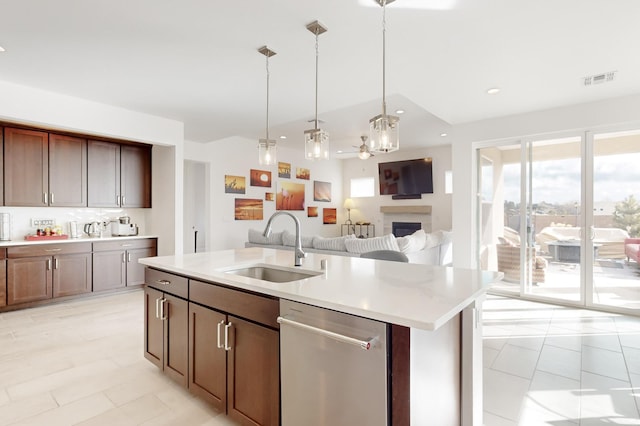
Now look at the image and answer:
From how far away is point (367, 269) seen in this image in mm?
2047

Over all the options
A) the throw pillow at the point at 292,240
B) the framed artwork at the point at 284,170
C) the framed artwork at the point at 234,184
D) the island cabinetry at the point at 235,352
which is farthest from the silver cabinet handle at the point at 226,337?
the framed artwork at the point at 284,170

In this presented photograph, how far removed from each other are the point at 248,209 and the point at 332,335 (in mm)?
6258

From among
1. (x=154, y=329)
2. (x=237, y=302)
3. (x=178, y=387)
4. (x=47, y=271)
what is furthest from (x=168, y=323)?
(x=47, y=271)

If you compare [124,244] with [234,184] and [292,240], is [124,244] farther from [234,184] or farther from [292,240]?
[234,184]

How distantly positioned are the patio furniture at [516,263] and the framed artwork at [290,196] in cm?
482

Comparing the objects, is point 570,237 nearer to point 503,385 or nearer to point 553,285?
point 553,285

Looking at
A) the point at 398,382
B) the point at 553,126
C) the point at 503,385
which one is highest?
the point at 553,126

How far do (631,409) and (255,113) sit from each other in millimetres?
4561

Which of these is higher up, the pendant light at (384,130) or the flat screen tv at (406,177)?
the flat screen tv at (406,177)

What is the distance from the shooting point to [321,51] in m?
2.74

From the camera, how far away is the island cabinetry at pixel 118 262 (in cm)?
459

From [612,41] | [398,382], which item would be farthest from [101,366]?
[612,41]

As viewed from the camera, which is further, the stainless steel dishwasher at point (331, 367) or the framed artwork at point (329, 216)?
the framed artwork at point (329, 216)

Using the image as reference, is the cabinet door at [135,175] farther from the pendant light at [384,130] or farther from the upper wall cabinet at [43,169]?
the pendant light at [384,130]
